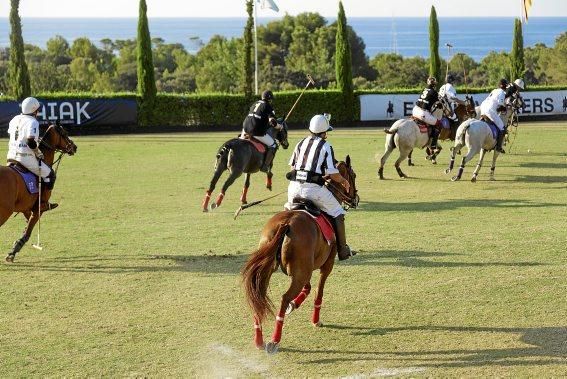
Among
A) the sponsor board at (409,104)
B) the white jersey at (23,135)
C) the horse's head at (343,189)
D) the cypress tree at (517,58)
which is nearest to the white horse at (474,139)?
the horse's head at (343,189)

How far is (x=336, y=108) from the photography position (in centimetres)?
3566

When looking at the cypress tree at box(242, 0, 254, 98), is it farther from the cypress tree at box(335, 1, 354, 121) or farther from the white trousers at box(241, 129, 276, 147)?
the white trousers at box(241, 129, 276, 147)

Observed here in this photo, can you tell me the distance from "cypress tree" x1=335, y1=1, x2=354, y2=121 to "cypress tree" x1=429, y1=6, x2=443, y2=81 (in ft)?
12.4

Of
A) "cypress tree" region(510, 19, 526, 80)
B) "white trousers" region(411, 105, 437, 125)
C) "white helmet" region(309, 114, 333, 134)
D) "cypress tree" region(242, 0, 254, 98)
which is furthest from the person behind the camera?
"cypress tree" region(510, 19, 526, 80)

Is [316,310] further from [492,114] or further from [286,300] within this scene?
[492,114]

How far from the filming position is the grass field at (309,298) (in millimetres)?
8812

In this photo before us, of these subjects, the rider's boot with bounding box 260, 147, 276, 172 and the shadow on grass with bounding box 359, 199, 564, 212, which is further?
the rider's boot with bounding box 260, 147, 276, 172

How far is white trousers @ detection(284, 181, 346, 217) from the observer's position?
9.89 meters

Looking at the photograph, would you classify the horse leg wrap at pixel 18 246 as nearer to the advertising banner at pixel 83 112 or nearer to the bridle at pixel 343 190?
the bridle at pixel 343 190

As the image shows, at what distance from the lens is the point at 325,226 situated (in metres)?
9.72

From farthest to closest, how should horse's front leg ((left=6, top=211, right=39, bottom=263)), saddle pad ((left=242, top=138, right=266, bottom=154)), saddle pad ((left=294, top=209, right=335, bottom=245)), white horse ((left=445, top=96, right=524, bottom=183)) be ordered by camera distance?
1. white horse ((left=445, top=96, right=524, bottom=183))
2. saddle pad ((left=242, top=138, right=266, bottom=154))
3. horse's front leg ((left=6, top=211, right=39, bottom=263))
4. saddle pad ((left=294, top=209, right=335, bottom=245))

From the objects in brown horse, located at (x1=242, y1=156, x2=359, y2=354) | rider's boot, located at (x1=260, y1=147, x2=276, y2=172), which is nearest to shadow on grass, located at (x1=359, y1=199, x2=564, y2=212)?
rider's boot, located at (x1=260, y1=147, x2=276, y2=172)

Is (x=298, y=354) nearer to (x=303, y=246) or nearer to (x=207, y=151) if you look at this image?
(x=303, y=246)

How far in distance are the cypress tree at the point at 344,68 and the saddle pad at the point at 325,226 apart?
2622cm
